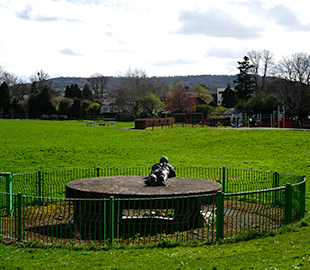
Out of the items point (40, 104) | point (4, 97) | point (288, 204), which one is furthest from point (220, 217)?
point (40, 104)

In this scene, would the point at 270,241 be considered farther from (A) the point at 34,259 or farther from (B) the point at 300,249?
(A) the point at 34,259

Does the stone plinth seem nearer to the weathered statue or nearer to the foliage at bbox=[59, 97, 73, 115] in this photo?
the weathered statue

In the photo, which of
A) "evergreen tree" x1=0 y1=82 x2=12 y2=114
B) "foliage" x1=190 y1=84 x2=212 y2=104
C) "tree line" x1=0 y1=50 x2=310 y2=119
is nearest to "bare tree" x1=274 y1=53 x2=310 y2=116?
"tree line" x1=0 y1=50 x2=310 y2=119

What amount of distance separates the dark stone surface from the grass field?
209cm

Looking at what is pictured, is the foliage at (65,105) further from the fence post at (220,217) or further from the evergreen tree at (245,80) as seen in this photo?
the fence post at (220,217)

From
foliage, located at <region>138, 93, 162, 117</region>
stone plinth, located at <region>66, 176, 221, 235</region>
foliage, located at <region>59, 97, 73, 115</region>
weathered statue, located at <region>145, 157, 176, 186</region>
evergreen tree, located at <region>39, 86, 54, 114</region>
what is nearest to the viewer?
stone plinth, located at <region>66, 176, 221, 235</region>

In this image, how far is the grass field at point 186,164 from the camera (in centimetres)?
671

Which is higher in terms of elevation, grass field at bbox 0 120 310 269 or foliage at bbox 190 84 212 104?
foliage at bbox 190 84 212 104

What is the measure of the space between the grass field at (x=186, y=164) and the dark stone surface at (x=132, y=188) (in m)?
2.09

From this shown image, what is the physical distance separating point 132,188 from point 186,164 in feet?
37.8

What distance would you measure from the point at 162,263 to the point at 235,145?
2299cm

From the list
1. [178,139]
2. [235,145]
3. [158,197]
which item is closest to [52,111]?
[178,139]

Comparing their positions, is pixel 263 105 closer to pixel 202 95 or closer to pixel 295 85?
pixel 295 85

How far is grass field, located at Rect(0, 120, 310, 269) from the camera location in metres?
6.71
